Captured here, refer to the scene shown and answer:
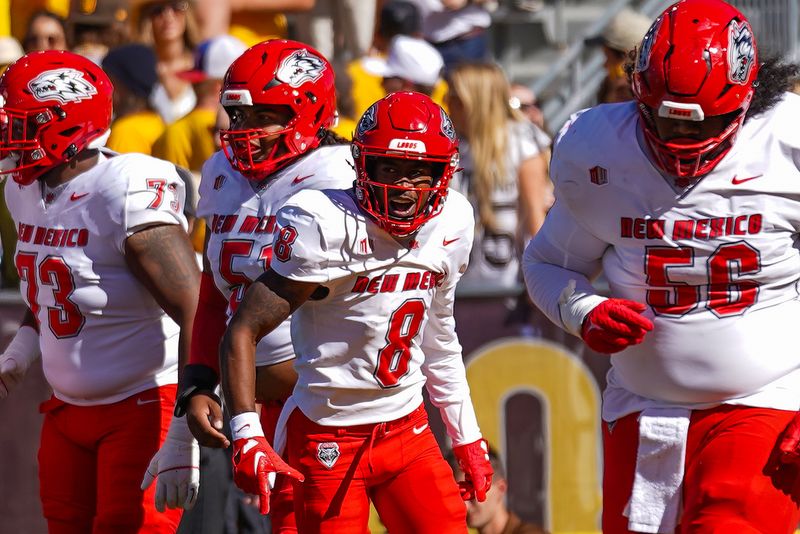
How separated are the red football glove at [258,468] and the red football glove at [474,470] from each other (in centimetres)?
84

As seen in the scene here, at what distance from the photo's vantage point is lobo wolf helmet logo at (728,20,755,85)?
3719mm

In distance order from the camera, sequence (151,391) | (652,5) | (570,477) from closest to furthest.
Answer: (151,391) → (570,477) → (652,5)

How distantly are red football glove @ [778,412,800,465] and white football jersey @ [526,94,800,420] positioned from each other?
4.3 inches

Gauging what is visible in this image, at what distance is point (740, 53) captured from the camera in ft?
12.4

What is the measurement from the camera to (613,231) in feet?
13.1

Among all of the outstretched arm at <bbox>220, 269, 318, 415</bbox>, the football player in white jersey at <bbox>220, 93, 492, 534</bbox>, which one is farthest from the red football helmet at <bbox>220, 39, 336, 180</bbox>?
the outstretched arm at <bbox>220, 269, 318, 415</bbox>

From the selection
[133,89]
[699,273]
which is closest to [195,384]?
[699,273]

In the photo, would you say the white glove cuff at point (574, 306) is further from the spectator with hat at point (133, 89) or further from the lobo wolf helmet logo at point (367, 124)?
the spectator with hat at point (133, 89)

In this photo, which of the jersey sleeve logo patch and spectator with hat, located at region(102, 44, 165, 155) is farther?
spectator with hat, located at region(102, 44, 165, 155)

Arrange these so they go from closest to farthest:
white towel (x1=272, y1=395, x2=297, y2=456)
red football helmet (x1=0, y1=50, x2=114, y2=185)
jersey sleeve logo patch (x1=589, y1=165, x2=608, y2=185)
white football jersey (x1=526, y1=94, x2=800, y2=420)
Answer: white football jersey (x1=526, y1=94, x2=800, y2=420) → jersey sleeve logo patch (x1=589, y1=165, x2=608, y2=185) → white towel (x1=272, y1=395, x2=297, y2=456) → red football helmet (x1=0, y1=50, x2=114, y2=185)

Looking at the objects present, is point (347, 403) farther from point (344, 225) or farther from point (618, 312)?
point (618, 312)

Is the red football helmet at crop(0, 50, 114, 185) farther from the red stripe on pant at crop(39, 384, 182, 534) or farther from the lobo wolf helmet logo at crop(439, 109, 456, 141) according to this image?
the lobo wolf helmet logo at crop(439, 109, 456, 141)

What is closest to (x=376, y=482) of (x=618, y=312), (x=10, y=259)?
(x=618, y=312)

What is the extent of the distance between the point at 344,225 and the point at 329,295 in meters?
0.21
